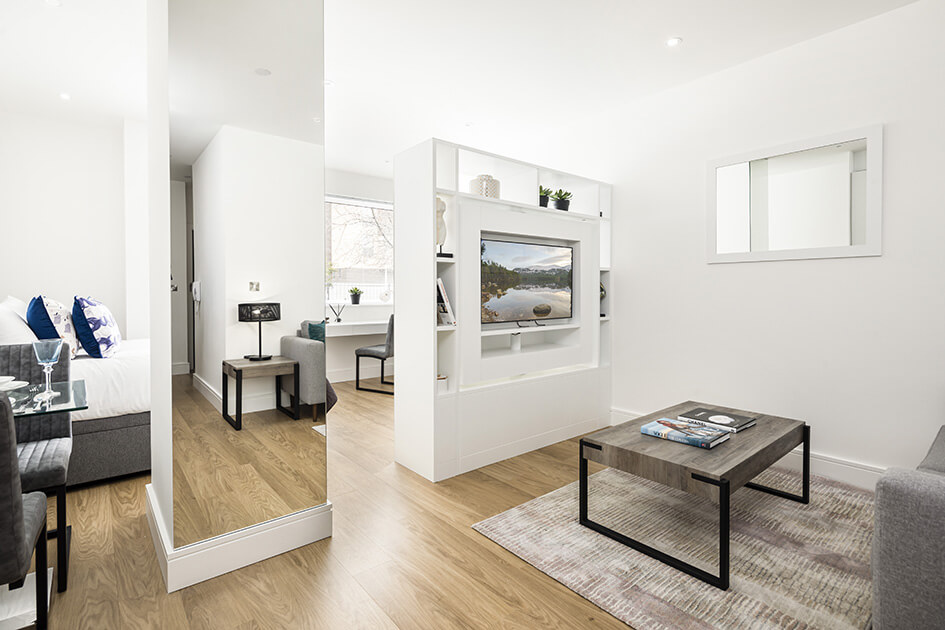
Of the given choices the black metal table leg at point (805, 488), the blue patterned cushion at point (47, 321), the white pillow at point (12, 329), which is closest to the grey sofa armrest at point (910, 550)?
the black metal table leg at point (805, 488)

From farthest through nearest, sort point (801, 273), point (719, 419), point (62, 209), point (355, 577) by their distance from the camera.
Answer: point (62, 209)
point (801, 273)
point (719, 419)
point (355, 577)

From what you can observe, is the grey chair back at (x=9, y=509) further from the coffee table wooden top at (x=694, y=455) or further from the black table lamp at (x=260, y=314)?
the coffee table wooden top at (x=694, y=455)

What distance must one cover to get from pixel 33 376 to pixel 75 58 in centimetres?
235

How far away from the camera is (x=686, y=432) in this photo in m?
2.22

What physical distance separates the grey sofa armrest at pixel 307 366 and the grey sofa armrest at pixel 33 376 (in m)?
1.09

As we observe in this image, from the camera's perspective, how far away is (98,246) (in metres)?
4.48

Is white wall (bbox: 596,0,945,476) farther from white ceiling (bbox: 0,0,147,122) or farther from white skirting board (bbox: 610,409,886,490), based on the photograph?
white ceiling (bbox: 0,0,147,122)

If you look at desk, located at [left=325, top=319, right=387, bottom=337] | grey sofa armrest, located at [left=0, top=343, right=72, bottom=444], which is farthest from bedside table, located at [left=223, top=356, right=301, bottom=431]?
desk, located at [left=325, top=319, right=387, bottom=337]

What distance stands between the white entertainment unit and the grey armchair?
83 cm

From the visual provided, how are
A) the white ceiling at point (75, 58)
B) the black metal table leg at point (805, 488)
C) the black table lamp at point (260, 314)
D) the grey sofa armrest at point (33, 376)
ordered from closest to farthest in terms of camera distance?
the black table lamp at point (260, 314), the grey sofa armrest at point (33, 376), the black metal table leg at point (805, 488), the white ceiling at point (75, 58)

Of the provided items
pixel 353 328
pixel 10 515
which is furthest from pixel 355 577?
pixel 353 328

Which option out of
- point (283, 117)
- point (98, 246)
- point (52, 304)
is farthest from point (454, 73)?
point (98, 246)

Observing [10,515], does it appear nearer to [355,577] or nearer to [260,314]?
[260,314]

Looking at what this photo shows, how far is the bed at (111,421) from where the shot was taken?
2.68 metres
